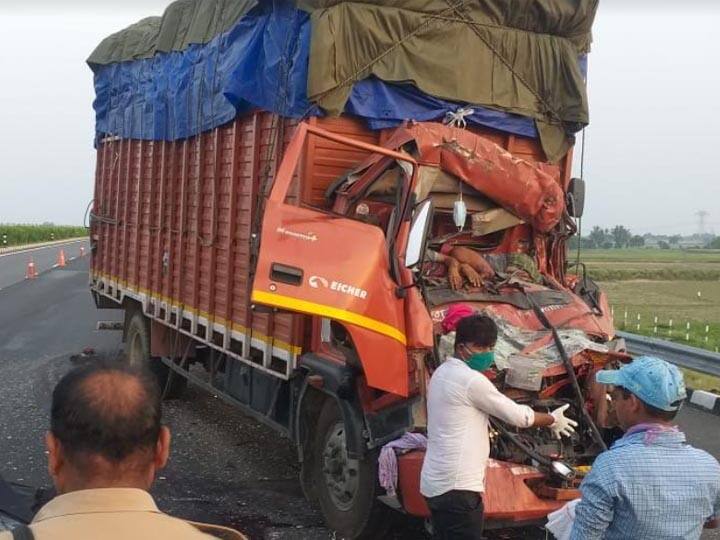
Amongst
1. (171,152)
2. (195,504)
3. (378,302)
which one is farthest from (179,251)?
(378,302)

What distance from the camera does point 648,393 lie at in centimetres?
260

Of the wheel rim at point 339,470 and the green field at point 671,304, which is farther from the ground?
the wheel rim at point 339,470

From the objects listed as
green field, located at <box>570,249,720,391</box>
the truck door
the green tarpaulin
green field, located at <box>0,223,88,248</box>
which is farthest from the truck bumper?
green field, located at <box>0,223,88,248</box>

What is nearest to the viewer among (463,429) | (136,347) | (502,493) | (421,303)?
(463,429)

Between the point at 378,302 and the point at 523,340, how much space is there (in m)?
1.00

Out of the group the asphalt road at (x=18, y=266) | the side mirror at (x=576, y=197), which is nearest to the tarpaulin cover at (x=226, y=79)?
the side mirror at (x=576, y=197)

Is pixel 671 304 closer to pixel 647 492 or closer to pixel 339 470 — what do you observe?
pixel 339 470

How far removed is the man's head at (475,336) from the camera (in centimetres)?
394

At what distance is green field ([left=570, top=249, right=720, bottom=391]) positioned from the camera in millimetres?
15977

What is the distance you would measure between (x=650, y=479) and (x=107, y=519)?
1.60m

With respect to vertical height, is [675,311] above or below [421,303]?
below

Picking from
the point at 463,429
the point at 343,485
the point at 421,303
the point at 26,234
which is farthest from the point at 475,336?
the point at 26,234

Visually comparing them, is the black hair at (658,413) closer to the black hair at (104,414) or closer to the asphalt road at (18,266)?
the black hair at (104,414)

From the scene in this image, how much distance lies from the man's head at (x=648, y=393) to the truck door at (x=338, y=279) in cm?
213
